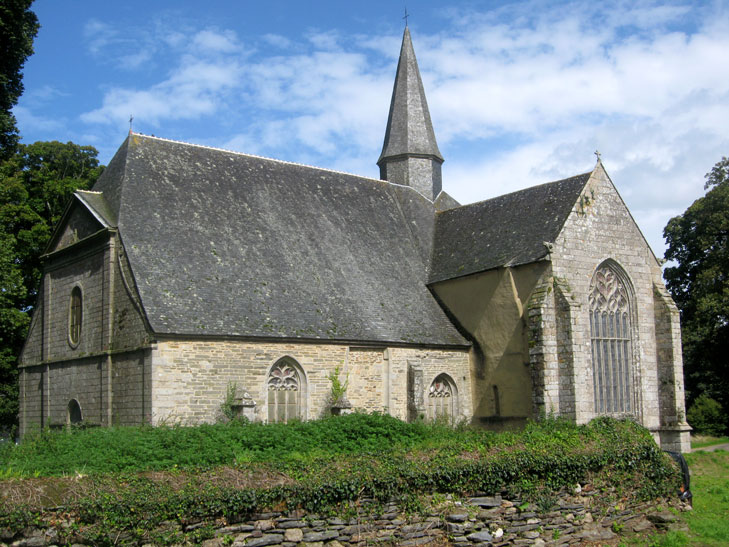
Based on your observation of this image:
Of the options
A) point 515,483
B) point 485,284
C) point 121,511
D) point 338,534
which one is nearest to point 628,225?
point 485,284

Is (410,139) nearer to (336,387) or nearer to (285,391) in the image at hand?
(336,387)

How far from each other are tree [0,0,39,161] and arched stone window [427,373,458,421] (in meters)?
15.4

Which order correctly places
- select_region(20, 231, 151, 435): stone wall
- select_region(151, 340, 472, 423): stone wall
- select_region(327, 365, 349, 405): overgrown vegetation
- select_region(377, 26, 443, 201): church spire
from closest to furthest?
select_region(151, 340, 472, 423): stone wall
select_region(20, 231, 151, 435): stone wall
select_region(327, 365, 349, 405): overgrown vegetation
select_region(377, 26, 443, 201): church spire

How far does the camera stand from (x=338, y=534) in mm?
11742

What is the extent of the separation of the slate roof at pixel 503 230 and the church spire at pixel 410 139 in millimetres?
3657

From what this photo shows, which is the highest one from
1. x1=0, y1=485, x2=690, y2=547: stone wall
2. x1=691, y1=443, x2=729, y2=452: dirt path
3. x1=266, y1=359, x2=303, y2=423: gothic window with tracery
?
x1=266, y1=359, x2=303, y2=423: gothic window with tracery

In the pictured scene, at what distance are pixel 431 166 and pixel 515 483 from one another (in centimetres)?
2008

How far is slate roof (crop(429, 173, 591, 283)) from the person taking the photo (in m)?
23.8

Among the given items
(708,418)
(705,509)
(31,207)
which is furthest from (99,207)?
(708,418)

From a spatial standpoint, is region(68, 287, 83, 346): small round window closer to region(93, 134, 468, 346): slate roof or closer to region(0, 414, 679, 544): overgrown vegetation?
region(93, 134, 468, 346): slate roof

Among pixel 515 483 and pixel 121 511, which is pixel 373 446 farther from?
pixel 121 511

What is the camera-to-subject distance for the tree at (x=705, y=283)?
109 feet

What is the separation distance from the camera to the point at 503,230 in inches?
1009

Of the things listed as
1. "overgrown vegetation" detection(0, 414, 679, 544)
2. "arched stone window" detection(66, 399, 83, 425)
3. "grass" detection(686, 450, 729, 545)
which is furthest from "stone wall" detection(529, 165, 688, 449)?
"arched stone window" detection(66, 399, 83, 425)
